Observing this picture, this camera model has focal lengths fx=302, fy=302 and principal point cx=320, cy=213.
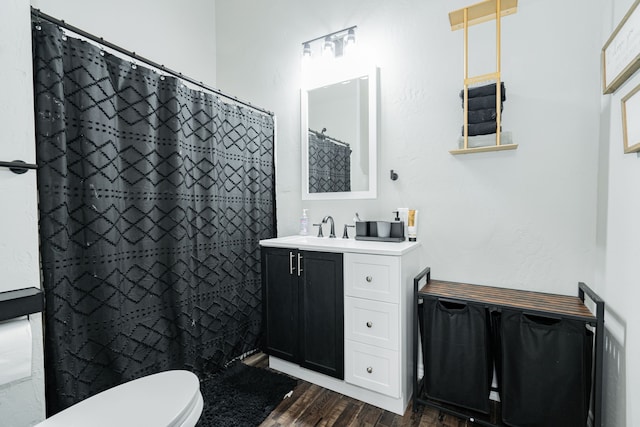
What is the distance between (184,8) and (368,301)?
2.94 meters

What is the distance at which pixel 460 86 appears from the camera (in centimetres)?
187

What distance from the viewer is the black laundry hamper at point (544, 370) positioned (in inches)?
51.3

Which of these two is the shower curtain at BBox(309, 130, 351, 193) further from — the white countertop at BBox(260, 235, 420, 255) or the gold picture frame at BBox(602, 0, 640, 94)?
the gold picture frame at BBox(602, 0, 640, 94)

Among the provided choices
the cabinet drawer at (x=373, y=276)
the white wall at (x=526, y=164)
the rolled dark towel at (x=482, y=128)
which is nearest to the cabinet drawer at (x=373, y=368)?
the cabinet drawer at (x=373, y=276)

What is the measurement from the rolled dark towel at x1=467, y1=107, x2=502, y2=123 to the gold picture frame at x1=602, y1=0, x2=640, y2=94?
45 centimetres

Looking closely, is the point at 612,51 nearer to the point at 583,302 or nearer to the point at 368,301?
the point at 583,302

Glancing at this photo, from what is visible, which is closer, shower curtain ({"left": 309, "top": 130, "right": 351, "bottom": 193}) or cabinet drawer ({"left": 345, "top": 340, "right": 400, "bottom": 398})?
cabinet drawer ({"left": 345, "top": 340, "right": 400, "bottom": 398})

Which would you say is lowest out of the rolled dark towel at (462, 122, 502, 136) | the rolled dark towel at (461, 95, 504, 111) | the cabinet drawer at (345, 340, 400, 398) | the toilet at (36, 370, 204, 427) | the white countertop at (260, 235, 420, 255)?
the cabinet drawer at (345, 340, 400, 398)

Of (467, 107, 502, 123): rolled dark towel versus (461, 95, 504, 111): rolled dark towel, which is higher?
(461, 95, 504, 111): rolled dark towel

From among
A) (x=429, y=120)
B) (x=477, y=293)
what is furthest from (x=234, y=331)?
(x=429, y=120)

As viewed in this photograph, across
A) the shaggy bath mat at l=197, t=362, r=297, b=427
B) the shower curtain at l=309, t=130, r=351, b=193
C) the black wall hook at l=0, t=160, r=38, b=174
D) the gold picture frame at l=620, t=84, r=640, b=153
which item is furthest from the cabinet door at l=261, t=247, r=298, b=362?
the gold picture frame at l=620, t=84, r=640, b=153

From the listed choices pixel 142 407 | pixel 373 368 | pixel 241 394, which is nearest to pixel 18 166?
pixel 142 407

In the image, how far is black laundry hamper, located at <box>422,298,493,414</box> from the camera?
1.52 m

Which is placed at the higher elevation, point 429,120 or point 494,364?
point 429,120
